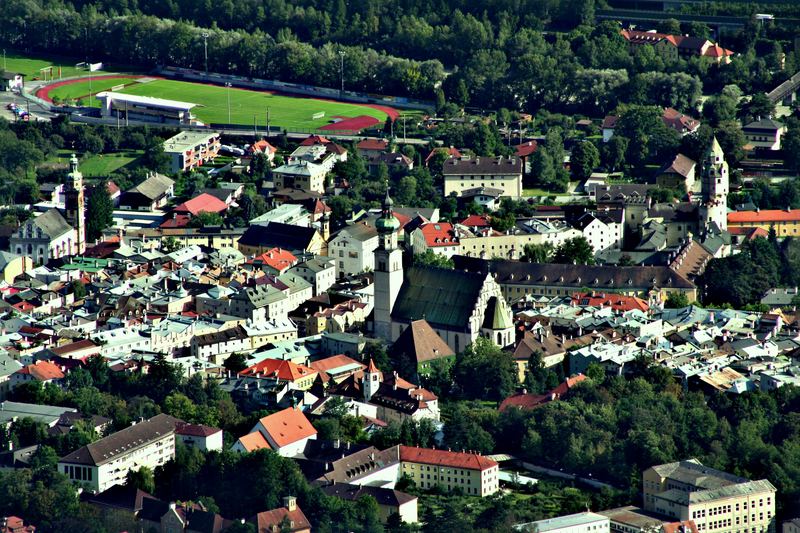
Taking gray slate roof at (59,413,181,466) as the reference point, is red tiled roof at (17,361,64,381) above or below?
below

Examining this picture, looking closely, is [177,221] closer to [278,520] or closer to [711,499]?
[278,520]

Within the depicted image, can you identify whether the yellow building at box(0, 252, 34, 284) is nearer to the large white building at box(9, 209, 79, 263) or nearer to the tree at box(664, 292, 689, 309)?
the large white building at box(9, 209, 79, 263)

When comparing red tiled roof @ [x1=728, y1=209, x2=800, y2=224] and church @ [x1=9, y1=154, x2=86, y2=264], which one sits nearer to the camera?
church @ [x1=9, y1=154, x2=86, y2=264]

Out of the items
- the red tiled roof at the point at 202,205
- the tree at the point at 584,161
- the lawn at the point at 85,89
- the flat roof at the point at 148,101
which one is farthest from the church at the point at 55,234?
the lawn at the point at 85,89

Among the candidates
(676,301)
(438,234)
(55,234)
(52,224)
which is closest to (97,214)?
(52,224)

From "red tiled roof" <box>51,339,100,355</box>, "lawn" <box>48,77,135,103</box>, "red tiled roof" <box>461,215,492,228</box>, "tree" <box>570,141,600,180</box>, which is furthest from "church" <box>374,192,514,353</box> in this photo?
"lawn" <box>48,77,135,103</box>

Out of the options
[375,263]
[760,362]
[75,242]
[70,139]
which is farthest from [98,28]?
[760,362]
